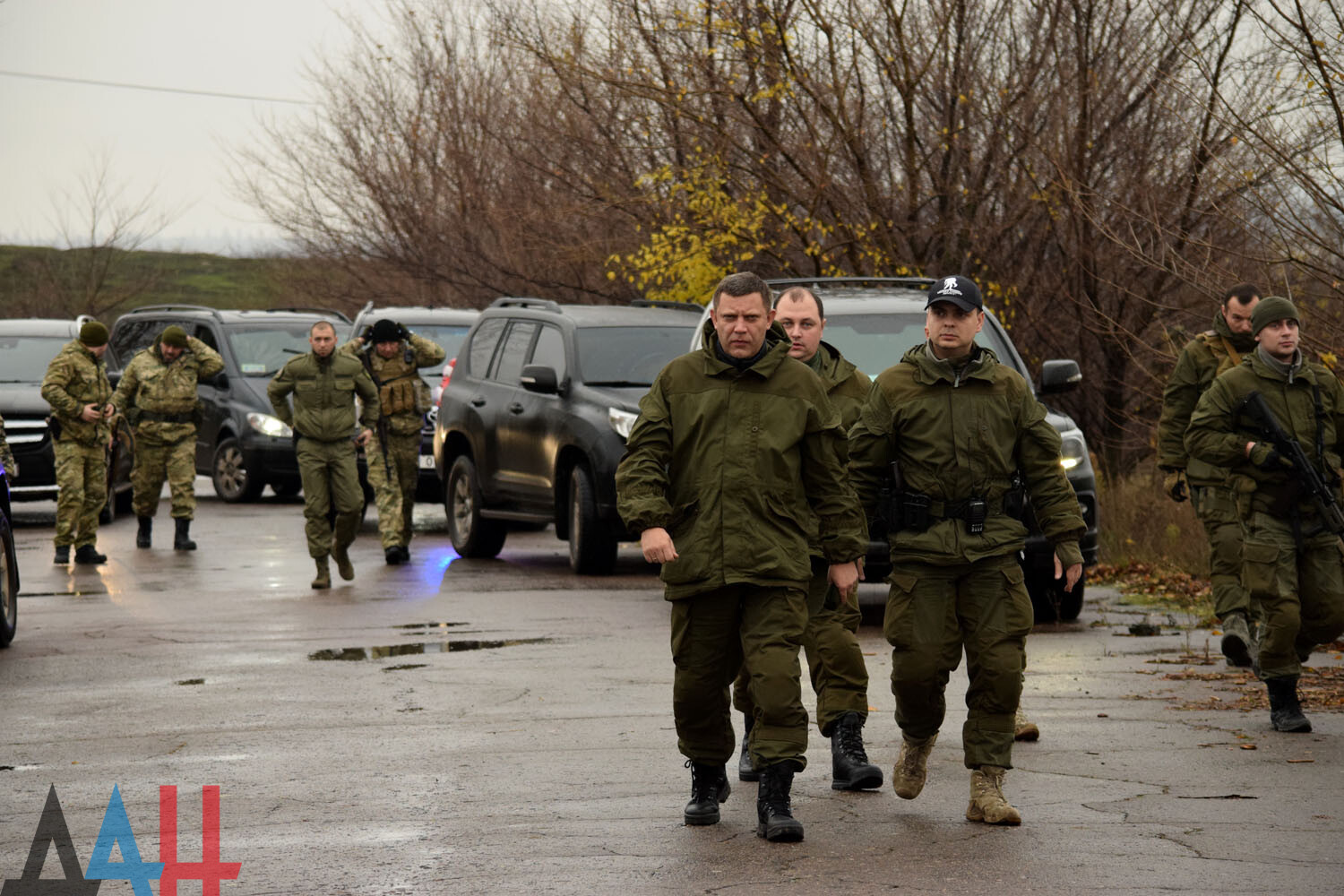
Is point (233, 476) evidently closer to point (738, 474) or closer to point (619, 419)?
point (619, 419)

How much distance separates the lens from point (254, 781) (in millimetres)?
6859

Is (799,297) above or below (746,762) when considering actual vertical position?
above

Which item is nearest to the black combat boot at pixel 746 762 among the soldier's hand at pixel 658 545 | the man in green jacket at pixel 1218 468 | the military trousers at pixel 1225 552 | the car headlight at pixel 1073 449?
the soldier's hand at pixel 658 545

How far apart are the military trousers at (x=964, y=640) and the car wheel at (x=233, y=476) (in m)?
15.2

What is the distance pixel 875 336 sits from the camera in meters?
11.9

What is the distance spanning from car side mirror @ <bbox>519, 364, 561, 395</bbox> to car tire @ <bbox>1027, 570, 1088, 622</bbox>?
13.0 feet

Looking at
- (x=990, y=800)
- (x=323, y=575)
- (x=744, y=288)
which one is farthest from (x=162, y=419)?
(x=990, y=800)

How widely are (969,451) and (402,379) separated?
9070mm

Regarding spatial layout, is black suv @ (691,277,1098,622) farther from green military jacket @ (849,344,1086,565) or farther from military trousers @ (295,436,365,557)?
green military jacket @ (849,344,1086,565)

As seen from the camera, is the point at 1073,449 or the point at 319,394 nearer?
the point at 1073,449

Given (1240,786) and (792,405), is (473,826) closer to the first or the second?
(792,405)

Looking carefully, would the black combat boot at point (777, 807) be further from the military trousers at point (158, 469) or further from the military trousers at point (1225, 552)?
the military trousers at point (158, 469)

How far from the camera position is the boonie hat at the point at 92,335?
50.5 ft

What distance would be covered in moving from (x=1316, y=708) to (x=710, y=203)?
10715 mm
